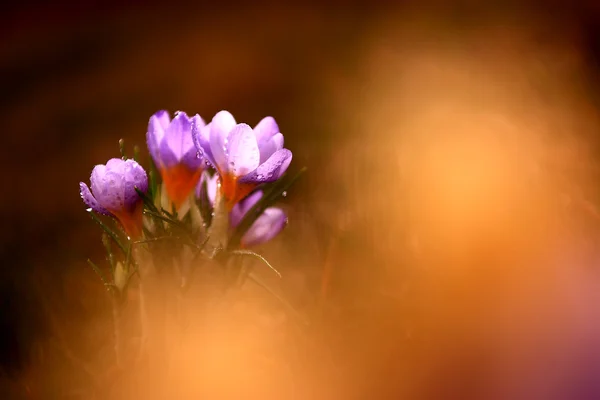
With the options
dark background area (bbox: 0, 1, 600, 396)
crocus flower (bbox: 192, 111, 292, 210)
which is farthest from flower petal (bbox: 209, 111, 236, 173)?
dark background area (bbox: 0, 1, 600, 396)

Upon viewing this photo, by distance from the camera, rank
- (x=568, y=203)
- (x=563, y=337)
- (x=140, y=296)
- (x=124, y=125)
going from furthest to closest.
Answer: (x=124, y=125)
(x=568, y=203)
(x=563, y=337)
(x=140, y=296)

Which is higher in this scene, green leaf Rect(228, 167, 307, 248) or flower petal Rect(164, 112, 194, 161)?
flower petal Rect(164, 112, 194, 161)

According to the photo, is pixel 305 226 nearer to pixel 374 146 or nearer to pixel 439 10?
pixel 374 146

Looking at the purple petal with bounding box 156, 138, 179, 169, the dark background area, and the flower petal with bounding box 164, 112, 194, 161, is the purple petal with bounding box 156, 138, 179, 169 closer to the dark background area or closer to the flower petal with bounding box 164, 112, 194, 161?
the flower petal with bounding box 164, 112, 194, 161

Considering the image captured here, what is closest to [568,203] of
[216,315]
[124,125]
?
[216,315]

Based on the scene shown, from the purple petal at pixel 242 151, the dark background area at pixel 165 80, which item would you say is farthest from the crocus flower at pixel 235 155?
the dark background area at pixel 165 80

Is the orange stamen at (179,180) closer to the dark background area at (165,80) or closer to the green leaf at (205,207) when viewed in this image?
the green leaf at (205,207)
